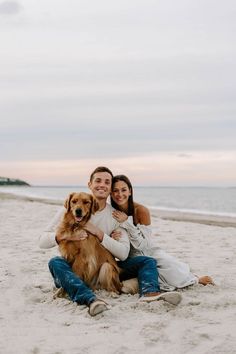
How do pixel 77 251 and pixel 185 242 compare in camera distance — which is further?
pixel 185 242

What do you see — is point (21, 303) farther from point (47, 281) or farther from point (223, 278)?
point (223, 278)

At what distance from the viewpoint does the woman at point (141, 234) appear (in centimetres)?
498

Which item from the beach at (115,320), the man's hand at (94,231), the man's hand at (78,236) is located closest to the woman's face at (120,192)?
the man's hand at (94,231)

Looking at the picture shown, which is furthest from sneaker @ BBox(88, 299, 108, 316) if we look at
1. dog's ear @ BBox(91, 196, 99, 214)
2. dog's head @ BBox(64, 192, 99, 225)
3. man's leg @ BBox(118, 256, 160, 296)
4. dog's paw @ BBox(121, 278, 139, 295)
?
dog's ear @ BBox(91, 196, 99, 214)

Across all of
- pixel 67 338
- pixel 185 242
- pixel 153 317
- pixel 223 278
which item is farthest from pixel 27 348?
pixel 185 242

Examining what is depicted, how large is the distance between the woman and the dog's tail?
34 cm

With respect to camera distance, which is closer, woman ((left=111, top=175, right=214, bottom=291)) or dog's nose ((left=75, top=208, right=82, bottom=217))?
dog's nose ((left=75, top=208, right=82, bottom=217))

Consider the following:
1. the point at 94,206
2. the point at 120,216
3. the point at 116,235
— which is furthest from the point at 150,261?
the point at 94,206

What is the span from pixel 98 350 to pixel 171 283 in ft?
6.07

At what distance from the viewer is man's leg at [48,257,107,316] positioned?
13.9ft

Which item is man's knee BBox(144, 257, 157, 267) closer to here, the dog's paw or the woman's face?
the dog's paw

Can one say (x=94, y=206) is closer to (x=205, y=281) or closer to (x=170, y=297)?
(x=170, y=297)

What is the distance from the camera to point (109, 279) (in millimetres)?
4852

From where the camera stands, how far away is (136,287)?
16.4 ft
